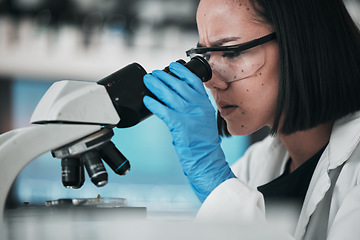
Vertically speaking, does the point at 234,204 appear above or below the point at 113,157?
below

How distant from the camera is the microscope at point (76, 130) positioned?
0.84m

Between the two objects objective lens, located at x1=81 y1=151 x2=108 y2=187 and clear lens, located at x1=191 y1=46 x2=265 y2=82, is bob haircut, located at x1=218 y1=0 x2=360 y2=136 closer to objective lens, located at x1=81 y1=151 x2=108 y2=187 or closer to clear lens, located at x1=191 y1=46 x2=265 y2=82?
clear lens, located at x1=191 y1=46 x2=265 y2=82

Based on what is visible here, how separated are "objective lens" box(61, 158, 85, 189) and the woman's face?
0.60 metres

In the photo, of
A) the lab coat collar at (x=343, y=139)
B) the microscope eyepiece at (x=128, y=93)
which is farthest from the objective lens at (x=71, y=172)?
the lab coat collar at (x=343, y=139)

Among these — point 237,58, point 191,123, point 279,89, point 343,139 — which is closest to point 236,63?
point 237,58

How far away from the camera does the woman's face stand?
1.27 meters

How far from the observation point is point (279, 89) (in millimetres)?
1270

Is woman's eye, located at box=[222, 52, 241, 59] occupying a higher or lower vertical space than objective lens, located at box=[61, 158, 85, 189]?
higher

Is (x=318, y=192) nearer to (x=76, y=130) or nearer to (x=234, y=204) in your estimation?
(x=234, y=204)

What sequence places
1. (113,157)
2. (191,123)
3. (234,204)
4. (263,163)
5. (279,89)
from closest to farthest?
(234,204) < (113,157) < (191,123) < (279,89) < (263,163)

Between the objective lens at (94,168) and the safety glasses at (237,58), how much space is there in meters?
0.58

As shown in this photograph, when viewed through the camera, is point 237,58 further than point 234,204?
Yes

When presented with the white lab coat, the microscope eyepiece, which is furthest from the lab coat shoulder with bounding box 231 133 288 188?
the microscope eyepiece

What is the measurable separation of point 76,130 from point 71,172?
12cm
